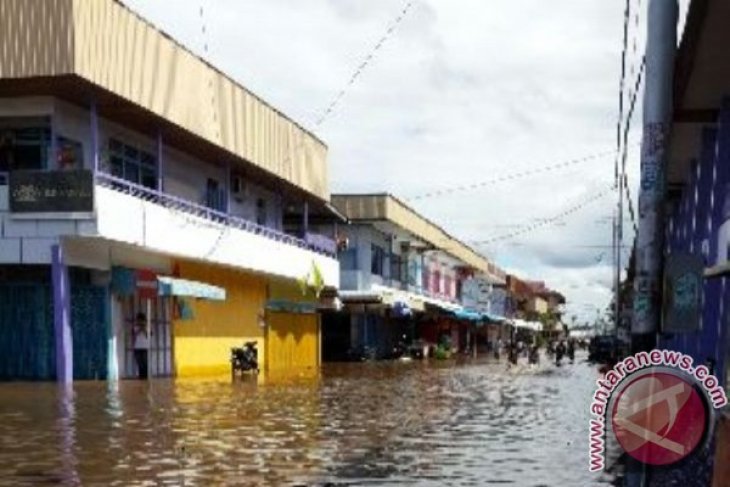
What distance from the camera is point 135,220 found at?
88.6 ft

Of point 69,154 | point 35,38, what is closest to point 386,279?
point 69,154

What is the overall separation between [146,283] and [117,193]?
4.39 m

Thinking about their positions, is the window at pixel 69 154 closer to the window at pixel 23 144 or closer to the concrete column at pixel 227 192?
the window at pixel 23 144

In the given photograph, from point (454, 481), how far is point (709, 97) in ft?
27.9

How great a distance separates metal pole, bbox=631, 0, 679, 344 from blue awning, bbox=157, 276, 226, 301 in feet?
76.6

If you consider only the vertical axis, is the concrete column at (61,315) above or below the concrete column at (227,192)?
below

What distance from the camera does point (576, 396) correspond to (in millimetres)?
24281

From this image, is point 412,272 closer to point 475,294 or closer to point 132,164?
point 475,294

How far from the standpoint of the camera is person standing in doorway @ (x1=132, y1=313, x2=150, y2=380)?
2953cm

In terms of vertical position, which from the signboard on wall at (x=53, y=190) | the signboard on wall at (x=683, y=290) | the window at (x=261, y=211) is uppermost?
the window at (x=261, y=211)

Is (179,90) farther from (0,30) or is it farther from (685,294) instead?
(685,294)

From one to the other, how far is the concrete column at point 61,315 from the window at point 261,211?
18.1 m

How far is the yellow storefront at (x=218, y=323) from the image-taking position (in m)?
33.8

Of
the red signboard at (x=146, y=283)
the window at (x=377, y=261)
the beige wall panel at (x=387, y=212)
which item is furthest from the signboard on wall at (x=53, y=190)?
the window at (x=377, y=261)
